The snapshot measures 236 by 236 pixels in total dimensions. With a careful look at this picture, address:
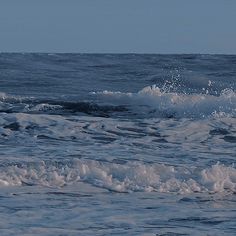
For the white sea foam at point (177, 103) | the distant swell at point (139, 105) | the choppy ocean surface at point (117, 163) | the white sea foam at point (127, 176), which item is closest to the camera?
the choppy ocean surface at point (117, 163)

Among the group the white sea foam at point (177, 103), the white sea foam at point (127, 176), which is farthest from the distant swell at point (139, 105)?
the white sea foam at point (127, 176)

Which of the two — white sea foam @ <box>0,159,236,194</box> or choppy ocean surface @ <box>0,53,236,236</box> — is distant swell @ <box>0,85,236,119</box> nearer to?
choppy ocean surface @ <box>0,53,236,236</box>

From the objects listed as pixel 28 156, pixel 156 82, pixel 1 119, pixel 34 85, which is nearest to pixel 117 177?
pixel 28 156

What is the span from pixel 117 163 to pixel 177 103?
7408mm

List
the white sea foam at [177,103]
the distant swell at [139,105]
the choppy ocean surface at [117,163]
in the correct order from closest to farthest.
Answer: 1. the choppy ocean surface at [117,163]
2. the distant swell at [139,105]
3. the white sea foam at [177,103]

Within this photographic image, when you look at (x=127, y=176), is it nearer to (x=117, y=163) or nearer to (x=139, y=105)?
(x=117, y=163)

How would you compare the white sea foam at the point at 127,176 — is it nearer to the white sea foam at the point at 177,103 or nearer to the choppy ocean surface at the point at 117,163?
the choppy ocean surface at the point at 117,163

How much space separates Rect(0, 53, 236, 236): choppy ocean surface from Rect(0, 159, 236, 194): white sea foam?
0.4 inches

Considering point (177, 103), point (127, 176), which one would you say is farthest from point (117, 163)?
point (177, 103)

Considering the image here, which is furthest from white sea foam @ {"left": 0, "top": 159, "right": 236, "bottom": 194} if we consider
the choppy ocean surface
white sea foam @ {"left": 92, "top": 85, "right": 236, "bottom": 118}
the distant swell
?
white sea foam @ {"left": 92, "top": 85, "right": 236, "bottom": 118}

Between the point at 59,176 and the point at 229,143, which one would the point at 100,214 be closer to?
the point at 59,176

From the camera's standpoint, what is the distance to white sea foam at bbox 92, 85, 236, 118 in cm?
1427

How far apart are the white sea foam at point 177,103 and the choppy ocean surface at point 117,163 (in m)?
0.02

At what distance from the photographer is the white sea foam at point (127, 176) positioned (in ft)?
23.0
